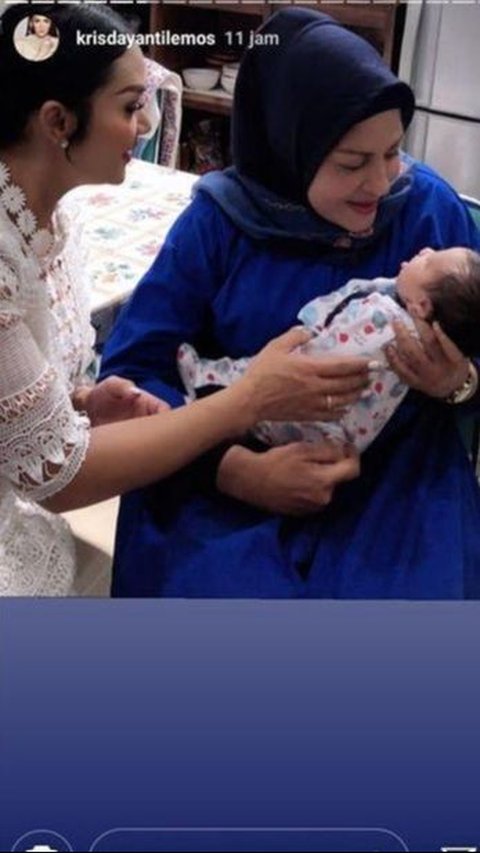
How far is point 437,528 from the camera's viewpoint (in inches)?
26.9

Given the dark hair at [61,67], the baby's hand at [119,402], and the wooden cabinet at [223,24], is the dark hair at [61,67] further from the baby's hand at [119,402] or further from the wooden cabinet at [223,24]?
the baby's hand at [119,402]

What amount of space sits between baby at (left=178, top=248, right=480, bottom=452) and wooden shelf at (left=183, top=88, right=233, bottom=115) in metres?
0.17

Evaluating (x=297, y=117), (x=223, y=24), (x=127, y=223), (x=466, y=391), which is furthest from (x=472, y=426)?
(x=127, y=223)

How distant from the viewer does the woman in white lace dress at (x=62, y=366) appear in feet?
1.79

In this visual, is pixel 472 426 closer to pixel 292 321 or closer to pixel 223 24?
pixel 292 321

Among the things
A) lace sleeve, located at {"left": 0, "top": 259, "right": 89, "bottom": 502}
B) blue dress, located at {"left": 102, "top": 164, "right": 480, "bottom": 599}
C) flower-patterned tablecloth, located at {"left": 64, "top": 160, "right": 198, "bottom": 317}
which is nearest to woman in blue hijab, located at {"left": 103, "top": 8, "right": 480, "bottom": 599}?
blue dress, located at {"left": 102, "top": 164, "right": 480, "bottom": 599}

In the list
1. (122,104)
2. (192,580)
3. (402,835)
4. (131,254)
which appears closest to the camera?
(402,835)

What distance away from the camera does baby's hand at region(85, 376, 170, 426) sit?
2.40 feet

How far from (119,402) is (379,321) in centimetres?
21

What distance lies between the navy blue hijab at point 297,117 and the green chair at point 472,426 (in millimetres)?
109

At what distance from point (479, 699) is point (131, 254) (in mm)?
718

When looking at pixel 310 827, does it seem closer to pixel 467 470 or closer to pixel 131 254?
pixel 467 470

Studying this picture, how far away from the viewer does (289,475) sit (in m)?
0.68

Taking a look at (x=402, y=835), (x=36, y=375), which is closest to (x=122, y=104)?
(x=36, y=375)
